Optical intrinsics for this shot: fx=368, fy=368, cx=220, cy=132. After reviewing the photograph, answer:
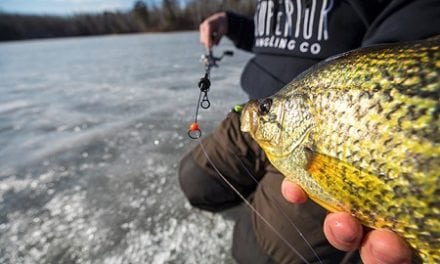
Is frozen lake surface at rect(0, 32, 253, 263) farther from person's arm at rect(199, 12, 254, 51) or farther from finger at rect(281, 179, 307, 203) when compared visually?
person's arm at rect(199, 12, 254, 51)

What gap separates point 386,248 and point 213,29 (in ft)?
7.37

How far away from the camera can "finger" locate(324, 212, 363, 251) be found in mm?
1070

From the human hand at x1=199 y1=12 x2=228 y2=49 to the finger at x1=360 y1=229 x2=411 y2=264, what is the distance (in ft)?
6.65

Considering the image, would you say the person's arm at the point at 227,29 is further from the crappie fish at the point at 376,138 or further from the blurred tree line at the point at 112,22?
the blurred tree line at the point at 112,22

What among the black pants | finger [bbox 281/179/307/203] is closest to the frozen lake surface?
the black pants

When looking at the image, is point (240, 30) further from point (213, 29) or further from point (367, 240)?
point (367, 240)

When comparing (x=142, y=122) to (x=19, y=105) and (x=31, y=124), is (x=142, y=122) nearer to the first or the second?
(x=31, y=124)

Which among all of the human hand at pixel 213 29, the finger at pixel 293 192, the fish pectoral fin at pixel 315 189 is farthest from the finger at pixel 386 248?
the human hand at pixel 213 29

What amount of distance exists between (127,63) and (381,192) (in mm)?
9039

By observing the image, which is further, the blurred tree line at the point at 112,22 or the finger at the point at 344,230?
the blurred tree line at the point at 112,22

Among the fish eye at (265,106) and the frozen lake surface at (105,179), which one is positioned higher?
the fish eye at (265,106)

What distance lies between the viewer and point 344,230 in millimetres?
1079

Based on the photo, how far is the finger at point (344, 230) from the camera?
1.07m

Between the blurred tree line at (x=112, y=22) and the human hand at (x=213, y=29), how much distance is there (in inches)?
1135
